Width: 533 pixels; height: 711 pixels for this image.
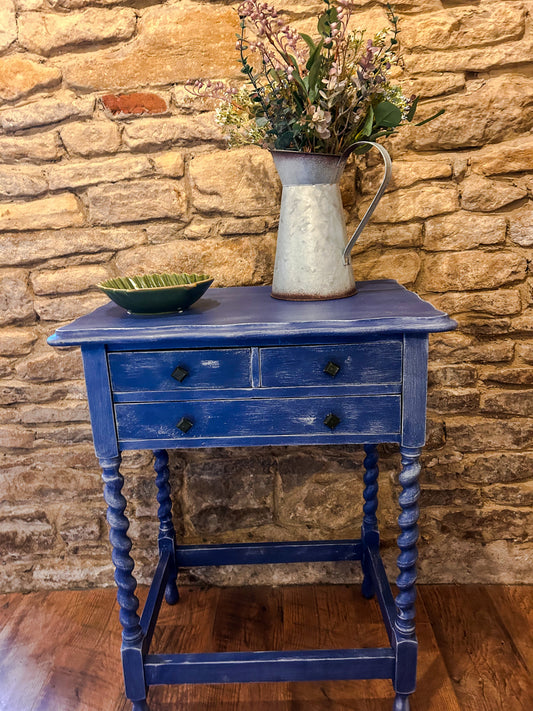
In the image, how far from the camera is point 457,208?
175cm

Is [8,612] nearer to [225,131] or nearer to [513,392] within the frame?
[225,131]

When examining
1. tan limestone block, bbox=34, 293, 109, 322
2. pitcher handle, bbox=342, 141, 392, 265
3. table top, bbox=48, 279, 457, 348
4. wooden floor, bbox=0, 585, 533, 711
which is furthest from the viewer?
tan limestone block, bbox=34, 293, 109, 322

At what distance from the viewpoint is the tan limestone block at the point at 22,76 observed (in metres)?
1.71

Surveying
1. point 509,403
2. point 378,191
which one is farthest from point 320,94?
point 509,403

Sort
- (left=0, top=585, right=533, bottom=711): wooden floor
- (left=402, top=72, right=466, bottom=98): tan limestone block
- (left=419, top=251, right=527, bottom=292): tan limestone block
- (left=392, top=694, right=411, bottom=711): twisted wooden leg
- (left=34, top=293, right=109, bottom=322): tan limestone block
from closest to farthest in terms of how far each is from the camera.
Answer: (left=392, top=694, right=411, bottom=711): twisted wooden leg < (left=0, top=585, right=533, bottom=711): wooden floor < (left=402, top=72, right=466, bottom=98): tan limestone block < (left=419, top=251, right=527, bottom=292): tan limestone block < (left=34, top=293, right=109, bottom=322): tan limestone block

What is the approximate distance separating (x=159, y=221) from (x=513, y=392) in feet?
4.57

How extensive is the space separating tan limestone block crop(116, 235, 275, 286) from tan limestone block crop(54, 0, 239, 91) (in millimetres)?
533

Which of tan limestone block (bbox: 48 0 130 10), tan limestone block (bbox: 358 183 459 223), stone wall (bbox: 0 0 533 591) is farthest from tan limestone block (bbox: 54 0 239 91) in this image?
tan limestone block (bbox: 358 183 459 223)

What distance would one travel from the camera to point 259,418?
131 centimetres

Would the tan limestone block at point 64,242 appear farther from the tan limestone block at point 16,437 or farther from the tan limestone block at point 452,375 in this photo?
the tan limestone block at point 452,375

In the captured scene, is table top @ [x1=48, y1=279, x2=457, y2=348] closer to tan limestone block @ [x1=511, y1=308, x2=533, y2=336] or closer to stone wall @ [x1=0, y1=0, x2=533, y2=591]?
stone wall @ [x1=0, y1=0, x2=533, y2=591]

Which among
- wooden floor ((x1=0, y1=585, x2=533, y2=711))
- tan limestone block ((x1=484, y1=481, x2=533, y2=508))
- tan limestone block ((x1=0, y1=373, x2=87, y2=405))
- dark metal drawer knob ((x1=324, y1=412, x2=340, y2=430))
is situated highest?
dark metal drawer knob ((x1=324, y1=412, x2=340, y2=430))

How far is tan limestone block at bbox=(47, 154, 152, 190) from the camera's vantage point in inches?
69.3

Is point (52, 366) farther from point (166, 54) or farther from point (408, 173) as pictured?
point (408, 173)
